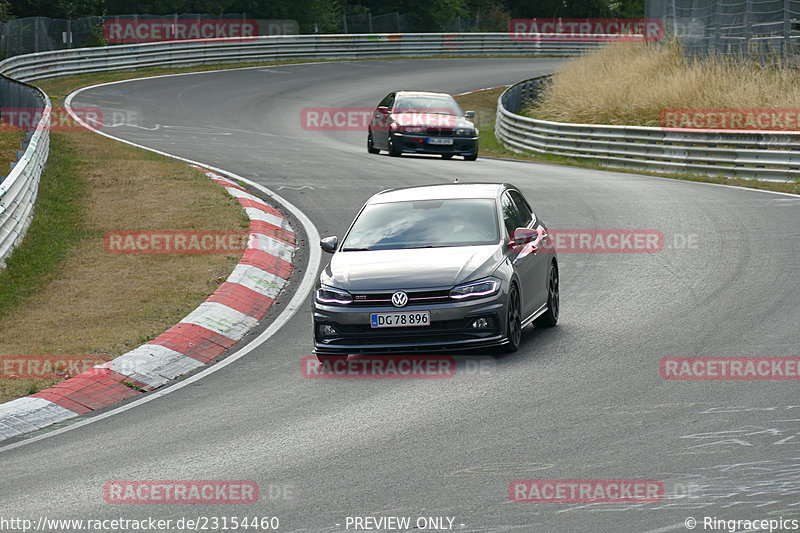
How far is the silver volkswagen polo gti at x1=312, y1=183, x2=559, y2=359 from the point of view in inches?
389

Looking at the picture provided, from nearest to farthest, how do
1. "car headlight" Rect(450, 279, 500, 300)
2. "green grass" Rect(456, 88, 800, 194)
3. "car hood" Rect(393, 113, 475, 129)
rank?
1. "car headlight" Rect(450, 279, 500, 300)
2. "green grass" Rect(456, 88, 800, 194)
3. "car hood" Rect(393, 113, 475, 129)

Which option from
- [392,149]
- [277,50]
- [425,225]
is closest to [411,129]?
[392,149]

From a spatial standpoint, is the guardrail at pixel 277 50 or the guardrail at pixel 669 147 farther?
the guardrail at pixel 277 50

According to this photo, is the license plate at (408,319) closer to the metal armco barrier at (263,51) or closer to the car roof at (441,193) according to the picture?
the car roof at (441,193)

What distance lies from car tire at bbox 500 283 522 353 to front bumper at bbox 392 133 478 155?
57.3ft

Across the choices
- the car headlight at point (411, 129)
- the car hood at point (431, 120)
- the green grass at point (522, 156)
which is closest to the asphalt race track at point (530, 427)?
the green grass at point (522, 156)

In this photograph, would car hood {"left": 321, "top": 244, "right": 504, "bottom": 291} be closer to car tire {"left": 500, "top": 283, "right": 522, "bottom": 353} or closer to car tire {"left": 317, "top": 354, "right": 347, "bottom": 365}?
car tire {"left": 500, "top": 283, "right": 522, "bottom": 353}

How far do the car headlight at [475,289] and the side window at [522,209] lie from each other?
1.86 m

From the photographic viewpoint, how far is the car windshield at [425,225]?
1087 centimetres

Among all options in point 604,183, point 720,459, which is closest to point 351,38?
point 604,183

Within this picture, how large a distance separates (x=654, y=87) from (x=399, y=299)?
23.3 meters

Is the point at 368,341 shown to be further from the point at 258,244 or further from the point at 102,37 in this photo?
the point at 102,37

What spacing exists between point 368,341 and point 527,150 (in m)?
22.9

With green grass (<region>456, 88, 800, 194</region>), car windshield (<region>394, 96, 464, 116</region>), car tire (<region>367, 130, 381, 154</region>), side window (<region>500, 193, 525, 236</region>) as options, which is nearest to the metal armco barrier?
car tire (<region>367, 130, 381, 154</region>)
